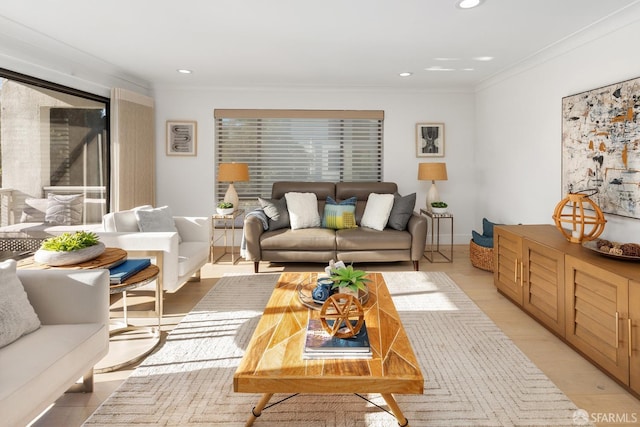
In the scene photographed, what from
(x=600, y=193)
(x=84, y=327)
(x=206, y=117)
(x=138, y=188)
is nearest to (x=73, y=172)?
(x=138, y=188)

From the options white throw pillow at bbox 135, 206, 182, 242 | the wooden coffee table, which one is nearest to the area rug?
the wooden coffee table

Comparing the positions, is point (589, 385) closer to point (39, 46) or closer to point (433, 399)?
point (433, 399)

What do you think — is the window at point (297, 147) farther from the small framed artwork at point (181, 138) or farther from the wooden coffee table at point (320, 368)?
the wooden coffee table at point (320, 368)

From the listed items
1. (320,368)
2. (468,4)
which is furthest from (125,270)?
(468,4)

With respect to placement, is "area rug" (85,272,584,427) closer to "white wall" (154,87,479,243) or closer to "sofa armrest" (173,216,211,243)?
"sofa armrest" (173,216,211,243)

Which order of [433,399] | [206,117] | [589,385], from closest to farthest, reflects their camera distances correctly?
[433,399], [589,385], [206,117]

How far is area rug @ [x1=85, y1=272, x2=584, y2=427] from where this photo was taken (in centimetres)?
173

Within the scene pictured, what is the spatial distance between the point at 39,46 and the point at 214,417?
375 centimetres

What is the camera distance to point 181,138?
5.39m

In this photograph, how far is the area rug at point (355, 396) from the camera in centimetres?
173

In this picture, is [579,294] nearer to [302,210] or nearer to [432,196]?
[432,196]

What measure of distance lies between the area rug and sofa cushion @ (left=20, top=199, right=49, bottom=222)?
1978mm

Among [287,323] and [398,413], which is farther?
[287,323]

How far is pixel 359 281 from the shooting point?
6.87 ft
